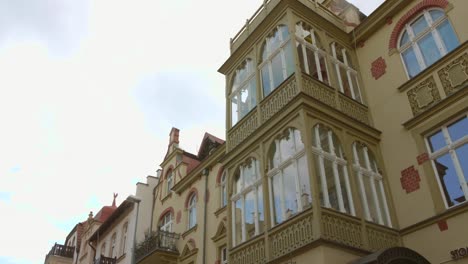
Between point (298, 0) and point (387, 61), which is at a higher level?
point (298, 0)

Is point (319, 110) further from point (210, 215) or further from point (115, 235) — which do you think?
point (115, 235)

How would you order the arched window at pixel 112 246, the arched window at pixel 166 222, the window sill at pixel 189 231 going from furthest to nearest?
the arched window at pixel 112 246
the arched window at pixel 166 222
the window sill at pixel 189 231

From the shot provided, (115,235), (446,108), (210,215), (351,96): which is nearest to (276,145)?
(351,96)

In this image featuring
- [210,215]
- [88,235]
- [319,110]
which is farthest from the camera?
[88,235]

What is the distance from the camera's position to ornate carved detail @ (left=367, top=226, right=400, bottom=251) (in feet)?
32.4

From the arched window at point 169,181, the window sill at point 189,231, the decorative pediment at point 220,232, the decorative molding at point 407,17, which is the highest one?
the arched window at point 169,181

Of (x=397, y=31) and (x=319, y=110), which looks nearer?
(x=319, y=110)

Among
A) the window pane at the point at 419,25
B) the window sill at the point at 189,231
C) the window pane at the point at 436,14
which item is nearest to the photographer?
the window pane at the point at 436,14

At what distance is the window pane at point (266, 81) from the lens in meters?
13.0

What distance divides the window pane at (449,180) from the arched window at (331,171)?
2171mm

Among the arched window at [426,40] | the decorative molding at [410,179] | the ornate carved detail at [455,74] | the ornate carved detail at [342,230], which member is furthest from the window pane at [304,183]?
the arched window at [426,40]

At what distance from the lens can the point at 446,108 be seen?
10500 millimetres

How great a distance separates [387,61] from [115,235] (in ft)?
65.0

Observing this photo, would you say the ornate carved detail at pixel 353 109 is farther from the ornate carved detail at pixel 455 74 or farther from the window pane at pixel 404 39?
the ornate carved detail at pixel 455 74
